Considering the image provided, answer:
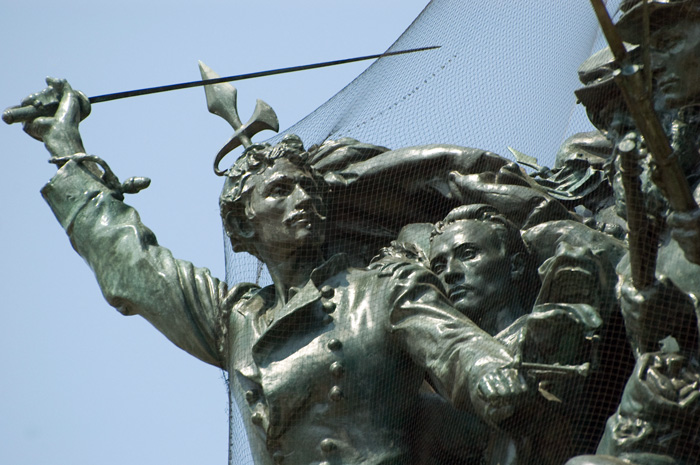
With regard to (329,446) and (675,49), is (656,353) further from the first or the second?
(329,446)

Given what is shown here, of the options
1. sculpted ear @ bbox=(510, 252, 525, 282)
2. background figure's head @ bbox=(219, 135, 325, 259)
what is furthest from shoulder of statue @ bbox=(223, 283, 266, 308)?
sculpted ear @ bbox=(510, 252, 525, 282)

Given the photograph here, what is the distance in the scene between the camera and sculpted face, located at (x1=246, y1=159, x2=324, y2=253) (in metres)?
8.48

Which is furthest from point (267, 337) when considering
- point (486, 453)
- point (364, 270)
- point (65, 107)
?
point (65, 107)

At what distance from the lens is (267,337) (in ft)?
26.9

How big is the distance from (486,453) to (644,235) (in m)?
1.74

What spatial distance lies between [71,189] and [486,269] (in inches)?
92.1

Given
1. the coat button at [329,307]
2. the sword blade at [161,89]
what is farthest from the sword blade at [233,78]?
the coat button at [329,307]

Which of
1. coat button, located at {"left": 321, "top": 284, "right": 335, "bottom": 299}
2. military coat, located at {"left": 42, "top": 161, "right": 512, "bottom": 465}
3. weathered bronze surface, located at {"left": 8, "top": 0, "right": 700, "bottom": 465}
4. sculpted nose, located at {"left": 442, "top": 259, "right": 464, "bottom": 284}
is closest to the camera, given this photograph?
weathered bronze surface, located at {"left": 8, "top": 0, "right": 700, "bottom": 465}

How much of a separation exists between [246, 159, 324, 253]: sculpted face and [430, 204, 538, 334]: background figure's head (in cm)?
62

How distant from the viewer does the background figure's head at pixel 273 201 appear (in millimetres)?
8500

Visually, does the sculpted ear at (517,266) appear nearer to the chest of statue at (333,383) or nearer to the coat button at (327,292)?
the chest of statue at (333,383)

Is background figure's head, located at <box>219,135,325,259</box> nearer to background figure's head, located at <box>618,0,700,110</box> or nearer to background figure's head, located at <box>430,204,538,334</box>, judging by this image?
background figure's head, located at <box>430,204,538,334</box>

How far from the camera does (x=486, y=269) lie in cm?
835

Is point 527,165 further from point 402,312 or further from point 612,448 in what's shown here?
point 612,448
